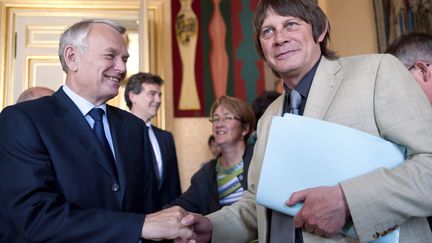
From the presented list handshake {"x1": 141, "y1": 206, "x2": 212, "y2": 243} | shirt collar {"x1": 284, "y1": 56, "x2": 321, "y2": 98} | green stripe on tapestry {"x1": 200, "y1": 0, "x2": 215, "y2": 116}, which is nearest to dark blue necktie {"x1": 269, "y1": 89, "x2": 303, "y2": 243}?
handshake {"x1": 141, "y1": 206, "x2": 212, "y2": 243}

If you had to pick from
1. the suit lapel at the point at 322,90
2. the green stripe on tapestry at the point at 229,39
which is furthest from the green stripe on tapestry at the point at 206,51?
the suit lapel at the point at 322,90

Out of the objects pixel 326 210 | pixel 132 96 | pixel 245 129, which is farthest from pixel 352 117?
pixel 132 96

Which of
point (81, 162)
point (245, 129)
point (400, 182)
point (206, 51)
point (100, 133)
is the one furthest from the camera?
point (206, 51)

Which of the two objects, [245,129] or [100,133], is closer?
[100,133]

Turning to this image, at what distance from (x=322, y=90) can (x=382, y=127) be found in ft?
0.87

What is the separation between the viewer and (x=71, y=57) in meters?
1.89

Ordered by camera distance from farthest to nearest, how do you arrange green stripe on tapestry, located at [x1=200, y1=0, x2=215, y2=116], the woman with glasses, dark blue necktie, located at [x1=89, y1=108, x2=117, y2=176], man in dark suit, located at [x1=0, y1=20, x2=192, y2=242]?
green stripe on tapestry, located at [x1=200, y1=0, x2=215, y2=116] < the woman with glasses < dark blue necktie, located at [x1=89, y1=108, x2=117, y2=176] < man in dark suit, located at [x1=0, y1=20, x2=192, y2=242]

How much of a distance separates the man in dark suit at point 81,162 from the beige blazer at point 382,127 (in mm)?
532

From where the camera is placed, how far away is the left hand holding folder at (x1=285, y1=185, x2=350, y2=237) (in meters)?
1.34

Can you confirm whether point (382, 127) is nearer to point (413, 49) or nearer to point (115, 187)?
point (413, 49)

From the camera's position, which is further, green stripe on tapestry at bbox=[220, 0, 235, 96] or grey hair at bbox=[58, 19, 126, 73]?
green stripe on tapestry at bbox=[220, 0, 235, 96]

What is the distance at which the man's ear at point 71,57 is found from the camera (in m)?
1.88

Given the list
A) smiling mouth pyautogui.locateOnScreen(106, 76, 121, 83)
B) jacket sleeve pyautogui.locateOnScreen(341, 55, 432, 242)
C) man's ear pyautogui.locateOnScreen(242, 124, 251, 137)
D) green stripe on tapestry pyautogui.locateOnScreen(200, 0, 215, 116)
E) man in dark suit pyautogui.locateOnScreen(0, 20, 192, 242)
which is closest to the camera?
jacket sleeve pyautogui.locateOnScreen(341, 55, 432, 242)

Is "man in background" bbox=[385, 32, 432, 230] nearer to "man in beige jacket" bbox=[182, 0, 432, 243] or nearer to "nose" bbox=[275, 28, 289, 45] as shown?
"man in beige jacket" bbox=[182, 0, 432, 243]
